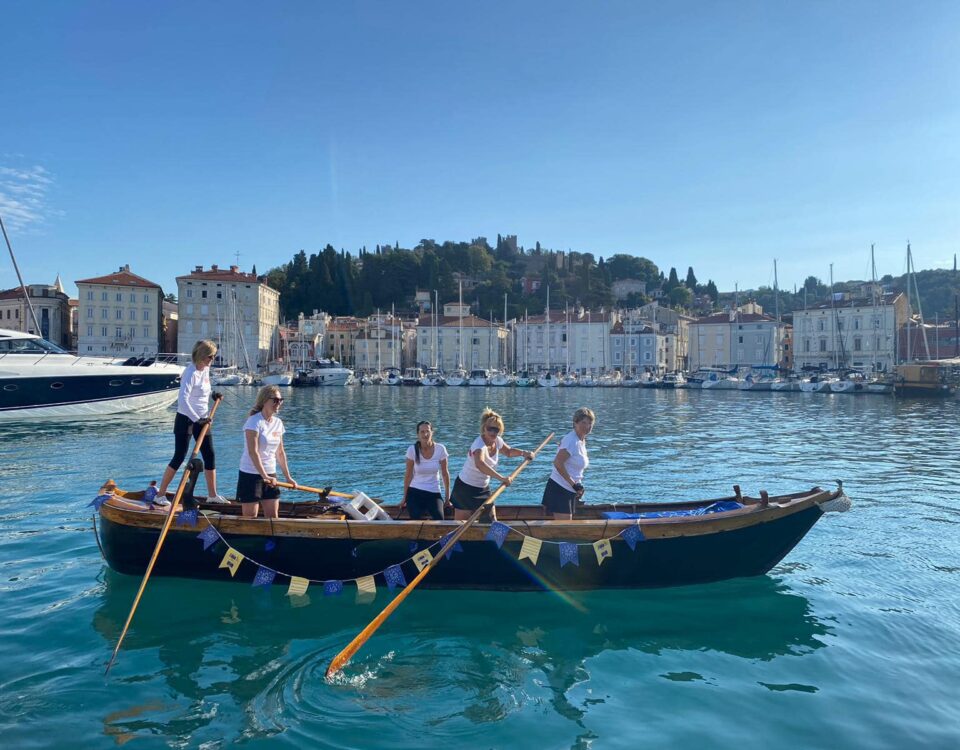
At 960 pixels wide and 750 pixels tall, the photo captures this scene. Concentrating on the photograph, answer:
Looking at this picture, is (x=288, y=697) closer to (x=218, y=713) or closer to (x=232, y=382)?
(x=218, y=713)

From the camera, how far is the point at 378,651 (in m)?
7.00

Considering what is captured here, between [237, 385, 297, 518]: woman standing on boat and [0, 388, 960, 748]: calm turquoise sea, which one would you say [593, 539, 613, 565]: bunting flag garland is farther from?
[237, 385, 297, 518]: woman standing on boat

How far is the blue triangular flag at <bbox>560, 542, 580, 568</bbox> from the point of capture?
8.00m

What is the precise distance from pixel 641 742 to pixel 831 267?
95384 millimetres

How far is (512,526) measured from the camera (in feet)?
25.8

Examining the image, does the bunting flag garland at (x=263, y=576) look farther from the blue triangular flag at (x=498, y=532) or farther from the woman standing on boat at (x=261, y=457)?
the blue triangular flag at (x=498, y=532)

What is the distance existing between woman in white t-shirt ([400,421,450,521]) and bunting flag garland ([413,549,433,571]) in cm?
63

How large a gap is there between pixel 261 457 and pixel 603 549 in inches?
166

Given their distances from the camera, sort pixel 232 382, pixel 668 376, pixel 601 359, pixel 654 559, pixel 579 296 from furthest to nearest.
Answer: pixel 579 296 < pixel 601 359 < pixel 668 376 < pixel 232 382 < pixel 654 559

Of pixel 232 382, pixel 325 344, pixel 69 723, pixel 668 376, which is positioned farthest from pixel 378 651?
pixel 325 344

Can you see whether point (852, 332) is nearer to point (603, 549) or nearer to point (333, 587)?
point (603, 549)

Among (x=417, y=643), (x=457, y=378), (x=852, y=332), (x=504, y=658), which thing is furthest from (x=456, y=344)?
(x=504, y=658)

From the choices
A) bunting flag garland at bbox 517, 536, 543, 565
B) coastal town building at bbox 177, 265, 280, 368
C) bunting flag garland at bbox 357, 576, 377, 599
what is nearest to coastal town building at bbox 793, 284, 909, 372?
Result: coastal town building at bbox 177, 265, 280, 368

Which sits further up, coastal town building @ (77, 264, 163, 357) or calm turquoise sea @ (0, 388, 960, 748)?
coastal town building @ (77, 264, 163, 357)
